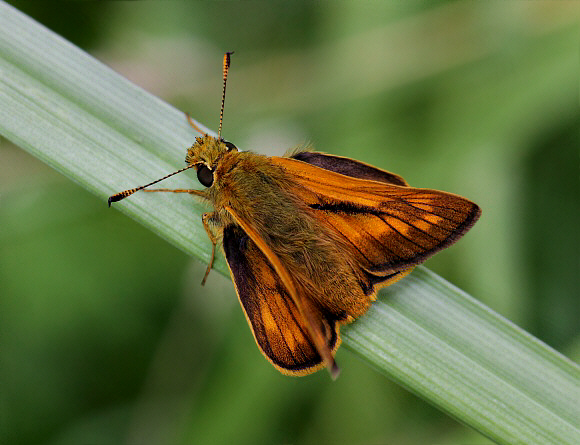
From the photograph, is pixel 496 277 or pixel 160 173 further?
pixel 496 277

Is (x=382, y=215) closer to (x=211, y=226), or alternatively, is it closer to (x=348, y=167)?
(x=348, y=167)

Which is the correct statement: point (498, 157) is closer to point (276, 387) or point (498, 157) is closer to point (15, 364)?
point (276, 387)

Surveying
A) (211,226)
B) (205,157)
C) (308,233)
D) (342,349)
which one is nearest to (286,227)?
(308,233)

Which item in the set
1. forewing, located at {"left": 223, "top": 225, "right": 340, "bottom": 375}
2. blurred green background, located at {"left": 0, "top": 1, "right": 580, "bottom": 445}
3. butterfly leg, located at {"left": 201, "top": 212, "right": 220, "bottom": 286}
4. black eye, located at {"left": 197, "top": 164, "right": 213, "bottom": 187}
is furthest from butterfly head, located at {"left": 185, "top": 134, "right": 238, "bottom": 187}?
blurred green background, located at {"left": 0, "top": 1, "right": 580, "bottom": 445}

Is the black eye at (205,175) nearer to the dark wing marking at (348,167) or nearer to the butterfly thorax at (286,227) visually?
the butterfly thorax at (286,227)

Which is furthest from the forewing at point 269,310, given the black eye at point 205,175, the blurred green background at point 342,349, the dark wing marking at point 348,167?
the blurred green background at point 342,349

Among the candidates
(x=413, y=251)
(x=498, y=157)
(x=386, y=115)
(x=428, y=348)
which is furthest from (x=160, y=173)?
(x=498, y=157)

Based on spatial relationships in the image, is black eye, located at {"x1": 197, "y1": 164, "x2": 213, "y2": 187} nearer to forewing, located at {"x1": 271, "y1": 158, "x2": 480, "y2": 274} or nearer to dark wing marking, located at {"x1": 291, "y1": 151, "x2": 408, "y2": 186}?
forewing, located at {"x1": 271, "y1": 158, "x2": 480, "y2": 274}
